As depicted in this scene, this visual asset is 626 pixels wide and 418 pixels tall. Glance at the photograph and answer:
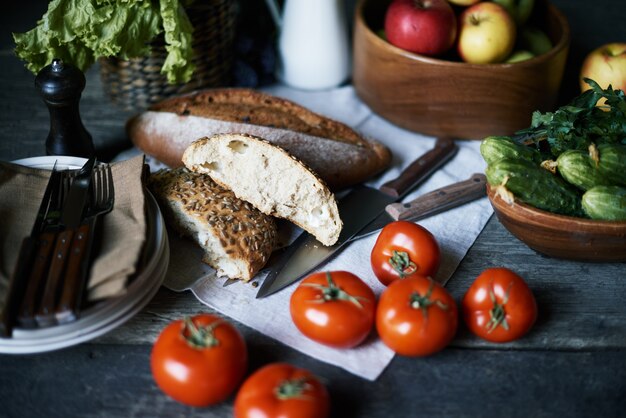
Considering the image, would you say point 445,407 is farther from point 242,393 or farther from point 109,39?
point 109,39

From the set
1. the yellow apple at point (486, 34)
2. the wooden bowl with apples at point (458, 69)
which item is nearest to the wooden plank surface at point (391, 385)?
the wooden bowl with apples at point (458, 69)

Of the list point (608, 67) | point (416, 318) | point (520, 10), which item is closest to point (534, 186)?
point (416, 318)

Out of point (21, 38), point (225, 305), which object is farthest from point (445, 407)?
point (21, 38)

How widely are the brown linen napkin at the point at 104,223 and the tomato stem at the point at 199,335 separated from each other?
5.6 inches

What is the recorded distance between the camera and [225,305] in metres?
1.43

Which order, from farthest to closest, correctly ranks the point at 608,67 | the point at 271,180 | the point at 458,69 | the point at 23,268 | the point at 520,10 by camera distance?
the point at 520,10, the point at 608,67, the point at 458,69, the point at 271,180, the point at 23,268

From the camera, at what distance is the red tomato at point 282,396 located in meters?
1.09

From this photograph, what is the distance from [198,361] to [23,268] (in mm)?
389

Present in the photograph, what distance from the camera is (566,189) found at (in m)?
1.43

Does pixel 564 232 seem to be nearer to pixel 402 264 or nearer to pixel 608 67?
pixel 402 264

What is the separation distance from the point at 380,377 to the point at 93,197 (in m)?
0.73

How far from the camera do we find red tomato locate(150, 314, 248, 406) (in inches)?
44.8

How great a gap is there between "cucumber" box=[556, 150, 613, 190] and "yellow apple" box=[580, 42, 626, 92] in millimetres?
618

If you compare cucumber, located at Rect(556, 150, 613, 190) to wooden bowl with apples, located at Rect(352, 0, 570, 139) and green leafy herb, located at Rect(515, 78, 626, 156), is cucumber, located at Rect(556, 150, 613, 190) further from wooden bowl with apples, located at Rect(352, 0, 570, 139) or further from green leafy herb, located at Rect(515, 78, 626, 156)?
wooden bowl with apples, located at Rect(352, 0, 570, 139)
